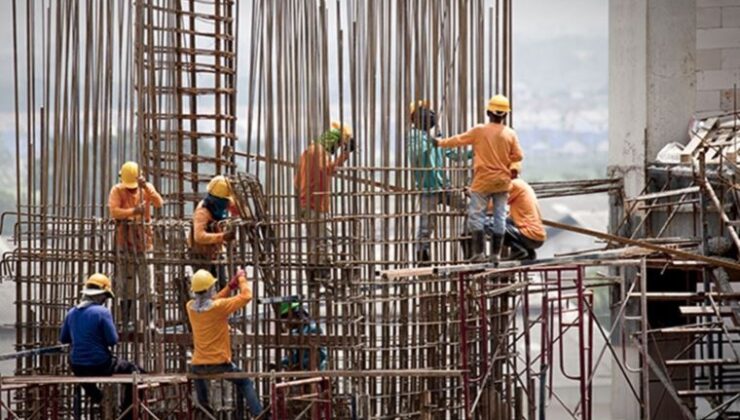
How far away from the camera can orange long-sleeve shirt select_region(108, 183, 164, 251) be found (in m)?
27.3

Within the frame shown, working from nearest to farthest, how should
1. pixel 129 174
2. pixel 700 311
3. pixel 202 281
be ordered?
1. pixel 202 281
2. pixel 129 174
3. pixel 700 311

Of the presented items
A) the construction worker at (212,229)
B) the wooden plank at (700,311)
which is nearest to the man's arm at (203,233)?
the construction worker at (212,229)

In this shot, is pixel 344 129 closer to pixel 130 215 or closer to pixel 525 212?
pixel 525 212

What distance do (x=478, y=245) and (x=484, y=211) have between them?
38 centimetres

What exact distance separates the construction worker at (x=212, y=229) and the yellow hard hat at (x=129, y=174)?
0.80 m

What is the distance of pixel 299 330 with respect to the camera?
26.9m

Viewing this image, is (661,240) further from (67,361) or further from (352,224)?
(67,361)

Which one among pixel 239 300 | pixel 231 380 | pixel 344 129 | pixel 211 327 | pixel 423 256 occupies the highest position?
pixel 344 129

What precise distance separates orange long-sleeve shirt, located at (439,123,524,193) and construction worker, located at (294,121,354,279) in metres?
1.62

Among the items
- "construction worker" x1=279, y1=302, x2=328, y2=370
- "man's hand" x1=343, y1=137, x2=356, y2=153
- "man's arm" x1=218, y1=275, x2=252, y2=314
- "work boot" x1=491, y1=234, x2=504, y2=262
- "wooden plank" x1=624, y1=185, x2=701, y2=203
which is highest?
"man's hand" x1=343, y1=137, x2=356, y2=153

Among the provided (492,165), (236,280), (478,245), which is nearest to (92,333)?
(236,280)

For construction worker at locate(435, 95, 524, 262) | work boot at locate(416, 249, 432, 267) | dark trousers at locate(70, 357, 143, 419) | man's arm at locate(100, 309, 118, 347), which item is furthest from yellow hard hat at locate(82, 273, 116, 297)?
construction worker at locate(435, 95, 524, 262)

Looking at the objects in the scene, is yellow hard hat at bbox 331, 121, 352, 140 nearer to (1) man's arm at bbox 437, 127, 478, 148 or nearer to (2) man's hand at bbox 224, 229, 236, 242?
(1) man's arm at bbox 437, 127, 478, 148

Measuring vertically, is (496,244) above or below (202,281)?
above
